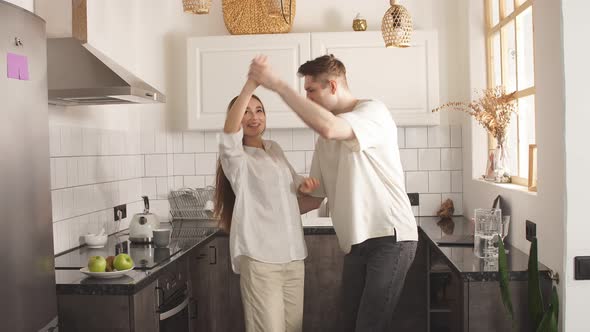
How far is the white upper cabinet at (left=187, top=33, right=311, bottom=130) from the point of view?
13.7 ft

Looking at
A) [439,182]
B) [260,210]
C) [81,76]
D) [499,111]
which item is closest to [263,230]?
[260,210]

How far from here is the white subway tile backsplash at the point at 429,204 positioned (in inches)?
177

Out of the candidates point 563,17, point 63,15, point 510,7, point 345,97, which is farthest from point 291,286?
point 510,7

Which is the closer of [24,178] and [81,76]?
[24,178]

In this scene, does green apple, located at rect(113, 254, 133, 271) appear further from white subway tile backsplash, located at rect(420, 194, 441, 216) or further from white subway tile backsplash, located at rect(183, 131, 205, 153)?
white subway tile backsplash, located at rect(420, 194, 441, 216)

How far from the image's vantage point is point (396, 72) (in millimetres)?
4129

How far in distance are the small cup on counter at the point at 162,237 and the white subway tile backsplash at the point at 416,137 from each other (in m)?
1.90

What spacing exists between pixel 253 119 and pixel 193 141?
190 centimetres

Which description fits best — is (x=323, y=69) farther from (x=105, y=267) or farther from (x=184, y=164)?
(x=184, y=164)

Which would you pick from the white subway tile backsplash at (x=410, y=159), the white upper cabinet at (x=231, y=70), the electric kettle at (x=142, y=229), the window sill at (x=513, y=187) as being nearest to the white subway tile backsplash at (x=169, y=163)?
the white upper cabinet at (x=231, y=70)

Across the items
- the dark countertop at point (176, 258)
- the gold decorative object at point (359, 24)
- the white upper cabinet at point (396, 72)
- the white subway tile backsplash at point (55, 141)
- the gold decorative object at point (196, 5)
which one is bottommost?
the dark countertop at point (176, 258)

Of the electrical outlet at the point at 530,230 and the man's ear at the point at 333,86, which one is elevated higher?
the man's ear at the point at 333,86

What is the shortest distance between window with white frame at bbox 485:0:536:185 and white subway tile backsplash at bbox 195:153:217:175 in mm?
→ 1910

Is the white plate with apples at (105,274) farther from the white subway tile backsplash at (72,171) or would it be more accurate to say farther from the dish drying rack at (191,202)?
the dish drying rack at (191,202)
